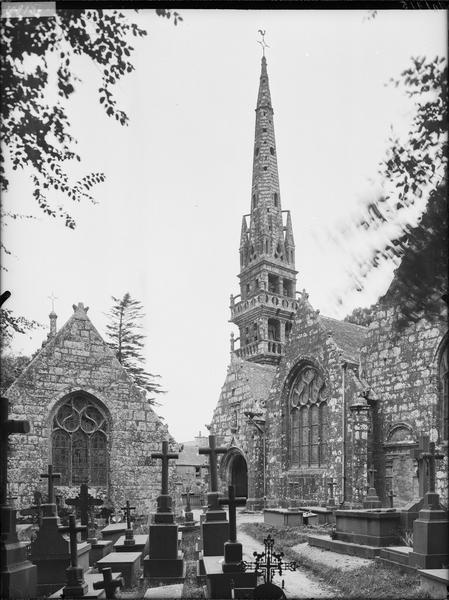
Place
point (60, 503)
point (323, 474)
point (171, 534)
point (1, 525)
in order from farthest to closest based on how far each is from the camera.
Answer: point (323, 474)
point (60, 503)
point (171, 534)
point (1, 525)

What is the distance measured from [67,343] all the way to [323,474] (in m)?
8.85

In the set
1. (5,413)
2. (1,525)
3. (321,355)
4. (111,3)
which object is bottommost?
(1,525)

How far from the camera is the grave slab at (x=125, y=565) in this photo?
904 cm

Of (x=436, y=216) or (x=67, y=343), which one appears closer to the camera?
(x=436, y=216)

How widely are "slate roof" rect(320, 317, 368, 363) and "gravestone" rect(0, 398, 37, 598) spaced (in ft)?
45.4

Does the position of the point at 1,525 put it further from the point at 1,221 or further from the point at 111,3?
the point at 111,3

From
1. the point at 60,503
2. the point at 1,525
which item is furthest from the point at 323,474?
the point at 1,525

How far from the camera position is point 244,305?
31641 mm

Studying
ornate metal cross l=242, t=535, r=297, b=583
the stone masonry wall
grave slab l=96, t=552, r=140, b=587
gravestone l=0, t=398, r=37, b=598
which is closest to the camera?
gravestone l=0, t=398, r=37, b=598

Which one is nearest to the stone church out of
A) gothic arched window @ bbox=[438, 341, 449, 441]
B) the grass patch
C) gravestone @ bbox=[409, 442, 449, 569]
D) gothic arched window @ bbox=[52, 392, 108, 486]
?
gothic arched window @ bbox=[438, 341, 449, 441]

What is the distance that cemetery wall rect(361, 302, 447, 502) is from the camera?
44.5 feet

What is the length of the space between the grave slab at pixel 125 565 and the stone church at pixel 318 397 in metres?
4.98

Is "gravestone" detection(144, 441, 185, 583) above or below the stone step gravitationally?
above

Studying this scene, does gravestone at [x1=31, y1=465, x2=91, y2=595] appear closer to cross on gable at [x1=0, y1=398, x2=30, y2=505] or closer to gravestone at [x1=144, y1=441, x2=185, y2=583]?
gravestone at [x1=144, y1=441, x2=185, y2=583]
